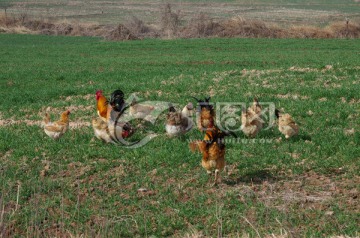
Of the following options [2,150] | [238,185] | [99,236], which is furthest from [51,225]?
[2,150]

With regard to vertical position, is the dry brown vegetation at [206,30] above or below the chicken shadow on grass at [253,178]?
below

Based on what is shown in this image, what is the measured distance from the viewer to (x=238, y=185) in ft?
27.2

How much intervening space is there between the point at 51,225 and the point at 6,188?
1.54 metres

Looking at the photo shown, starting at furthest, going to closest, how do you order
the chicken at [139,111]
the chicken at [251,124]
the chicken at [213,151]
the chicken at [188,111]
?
the chicken at [139,111], the chicken at [188,111], the chicken at [251,124], the chicken at [213,151]

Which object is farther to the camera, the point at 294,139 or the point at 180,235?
the point at 294,139

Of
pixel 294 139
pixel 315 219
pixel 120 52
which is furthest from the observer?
pixel 120 52

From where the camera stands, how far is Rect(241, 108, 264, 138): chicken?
394 inches

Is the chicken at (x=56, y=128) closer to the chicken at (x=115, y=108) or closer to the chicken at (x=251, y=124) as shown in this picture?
the chicken at (x=115, y=108)

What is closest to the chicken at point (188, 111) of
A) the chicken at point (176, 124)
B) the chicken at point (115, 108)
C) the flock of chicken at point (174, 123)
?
the flock of chicken at point (174, 123)

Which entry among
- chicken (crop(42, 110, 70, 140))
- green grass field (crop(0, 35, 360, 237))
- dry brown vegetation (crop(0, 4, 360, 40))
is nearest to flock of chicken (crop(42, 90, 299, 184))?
chicken (crop(42, 110, 70, 140))

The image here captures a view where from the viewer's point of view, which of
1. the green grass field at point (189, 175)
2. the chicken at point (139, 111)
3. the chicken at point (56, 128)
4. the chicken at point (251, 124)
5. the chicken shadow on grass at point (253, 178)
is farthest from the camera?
the chicken at point (139, 111)

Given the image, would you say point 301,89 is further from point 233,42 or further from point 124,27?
point 124,27

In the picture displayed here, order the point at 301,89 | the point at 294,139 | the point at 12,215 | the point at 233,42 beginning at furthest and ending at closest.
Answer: the point at 233,42, the point at 301,89, the point at 294,139, the point at 12,215

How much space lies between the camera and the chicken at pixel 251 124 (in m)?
10.0
